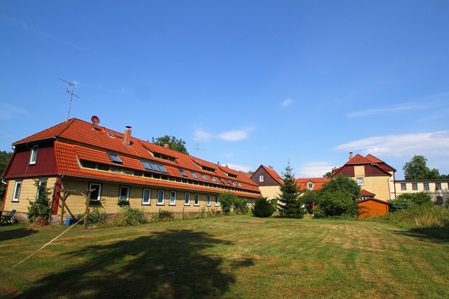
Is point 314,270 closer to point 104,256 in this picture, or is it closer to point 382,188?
point 104,256

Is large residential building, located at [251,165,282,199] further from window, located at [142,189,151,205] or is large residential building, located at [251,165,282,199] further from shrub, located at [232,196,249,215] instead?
window, located at [142,189,151,205]

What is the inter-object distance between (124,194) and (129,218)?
3.48 meters

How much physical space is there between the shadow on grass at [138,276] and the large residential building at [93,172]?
1049cm

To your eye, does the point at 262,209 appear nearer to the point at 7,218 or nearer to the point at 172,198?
the point at 172,198

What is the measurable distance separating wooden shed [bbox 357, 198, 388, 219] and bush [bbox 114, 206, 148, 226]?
25103 millimetres

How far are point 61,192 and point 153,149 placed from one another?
1274 centimetres

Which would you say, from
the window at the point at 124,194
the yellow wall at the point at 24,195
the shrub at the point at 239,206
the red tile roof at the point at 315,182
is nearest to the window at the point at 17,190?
the yellow wall at the point at 24,195

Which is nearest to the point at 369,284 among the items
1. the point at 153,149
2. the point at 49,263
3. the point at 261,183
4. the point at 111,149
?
the point at 49,263

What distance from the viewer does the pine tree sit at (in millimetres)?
31688

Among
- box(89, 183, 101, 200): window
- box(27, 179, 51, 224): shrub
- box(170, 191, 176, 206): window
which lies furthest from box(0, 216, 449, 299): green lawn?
box(170, 191, 176, 206): window

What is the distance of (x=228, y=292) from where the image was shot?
5504 mm

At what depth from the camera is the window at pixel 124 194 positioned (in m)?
22.1

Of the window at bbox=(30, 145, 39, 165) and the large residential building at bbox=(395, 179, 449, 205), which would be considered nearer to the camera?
Result: the window at bbox=(30, 145, 39, 165)

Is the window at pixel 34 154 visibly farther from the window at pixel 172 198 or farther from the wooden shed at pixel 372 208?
the wooden shed at pixel 372 208
